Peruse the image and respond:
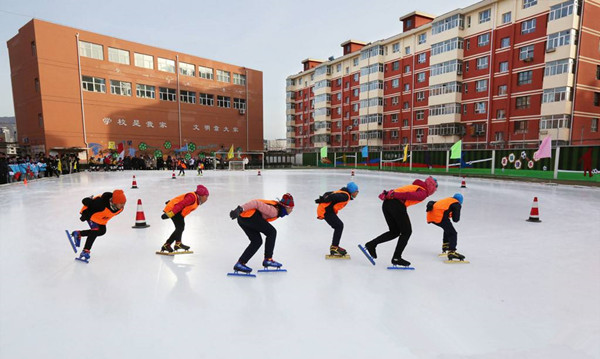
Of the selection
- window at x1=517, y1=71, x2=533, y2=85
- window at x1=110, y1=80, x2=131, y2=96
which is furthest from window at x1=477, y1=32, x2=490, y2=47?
window at x1=110, y1=80, x2=131, y2=96

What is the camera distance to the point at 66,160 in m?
25.9

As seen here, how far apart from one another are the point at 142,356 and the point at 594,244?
302 inches

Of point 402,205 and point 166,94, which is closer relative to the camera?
point 402,205

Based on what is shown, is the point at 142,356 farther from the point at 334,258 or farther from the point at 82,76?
the point at 82,76

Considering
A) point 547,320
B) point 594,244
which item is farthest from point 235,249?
point 594,244

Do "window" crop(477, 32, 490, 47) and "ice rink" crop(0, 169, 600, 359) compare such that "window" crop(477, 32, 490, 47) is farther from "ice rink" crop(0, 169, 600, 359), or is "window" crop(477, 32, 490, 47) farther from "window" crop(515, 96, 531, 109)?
"ice rink" crop(0, 169, 600, 359)

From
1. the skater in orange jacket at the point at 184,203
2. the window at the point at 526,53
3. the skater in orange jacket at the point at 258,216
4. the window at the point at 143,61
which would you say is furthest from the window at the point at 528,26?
the window at the point at 143,61

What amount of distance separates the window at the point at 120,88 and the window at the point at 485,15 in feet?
129

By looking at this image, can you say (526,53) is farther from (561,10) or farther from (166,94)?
(166,94)

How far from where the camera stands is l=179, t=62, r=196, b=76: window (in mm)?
40000

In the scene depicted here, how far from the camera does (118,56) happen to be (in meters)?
34.9

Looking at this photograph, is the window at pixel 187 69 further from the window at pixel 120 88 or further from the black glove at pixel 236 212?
the black glove at pixel 236 212

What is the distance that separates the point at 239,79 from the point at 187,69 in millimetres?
7804

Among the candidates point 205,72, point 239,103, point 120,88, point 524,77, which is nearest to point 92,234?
point 120,88
